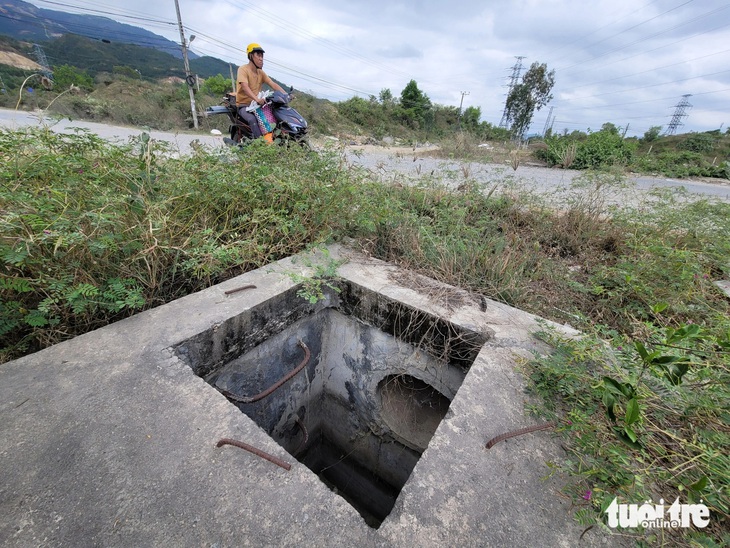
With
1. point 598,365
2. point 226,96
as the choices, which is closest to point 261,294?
point 598,365

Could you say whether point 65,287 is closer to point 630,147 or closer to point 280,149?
point 280,149

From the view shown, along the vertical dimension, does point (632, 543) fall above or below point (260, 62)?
below

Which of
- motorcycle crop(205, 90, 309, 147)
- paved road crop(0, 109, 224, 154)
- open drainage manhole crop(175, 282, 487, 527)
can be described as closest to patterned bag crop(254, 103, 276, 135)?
motorcycle crop(205, 90, 309, 147)

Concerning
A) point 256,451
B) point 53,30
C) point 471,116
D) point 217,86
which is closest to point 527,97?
point 471,116

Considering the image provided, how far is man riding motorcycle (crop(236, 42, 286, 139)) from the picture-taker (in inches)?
158

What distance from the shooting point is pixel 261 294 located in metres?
1.87

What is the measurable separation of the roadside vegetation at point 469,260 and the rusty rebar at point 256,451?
2.83 feet

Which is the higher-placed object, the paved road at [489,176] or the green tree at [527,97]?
the green tree at [527,97]

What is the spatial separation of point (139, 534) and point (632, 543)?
4.46 feet

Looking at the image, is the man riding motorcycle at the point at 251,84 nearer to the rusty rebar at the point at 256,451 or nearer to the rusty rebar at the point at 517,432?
the rusty rebar at the point at 256,451

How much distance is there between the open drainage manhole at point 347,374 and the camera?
6.02ft

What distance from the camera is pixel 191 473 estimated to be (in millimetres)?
1010

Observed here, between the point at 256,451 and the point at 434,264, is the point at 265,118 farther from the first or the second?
the point at 256,451

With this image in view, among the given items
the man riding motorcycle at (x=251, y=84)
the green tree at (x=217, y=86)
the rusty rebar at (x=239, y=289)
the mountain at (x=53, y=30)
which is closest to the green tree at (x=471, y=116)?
the green tree at (x=217, y=86)
